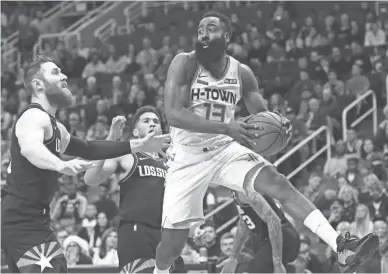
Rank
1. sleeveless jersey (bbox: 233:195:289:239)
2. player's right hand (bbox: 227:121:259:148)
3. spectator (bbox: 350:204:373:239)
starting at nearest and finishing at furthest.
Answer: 1. player's right hand (bbox: 227:121:259:148)
2. sleeveless jersey (bbox: 233:195:289:239)
3. spectator (bbox: 350:204:373:239)

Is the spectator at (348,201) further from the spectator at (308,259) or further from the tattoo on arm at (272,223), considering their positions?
the tattoo on arm at (272,223)

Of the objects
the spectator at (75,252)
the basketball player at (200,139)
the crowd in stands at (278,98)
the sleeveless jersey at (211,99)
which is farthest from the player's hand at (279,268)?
the spectator at (75,252)

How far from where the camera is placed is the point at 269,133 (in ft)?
20.3

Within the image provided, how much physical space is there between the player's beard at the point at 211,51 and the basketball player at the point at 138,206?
3.83 feet

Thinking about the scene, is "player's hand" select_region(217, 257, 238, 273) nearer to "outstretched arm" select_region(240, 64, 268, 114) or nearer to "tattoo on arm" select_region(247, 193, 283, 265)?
"tattoo on arm" select_region(247, 193, 283, 265)

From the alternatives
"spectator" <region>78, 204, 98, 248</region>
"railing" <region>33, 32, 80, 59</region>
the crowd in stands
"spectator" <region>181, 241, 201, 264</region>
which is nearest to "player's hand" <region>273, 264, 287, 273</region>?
the crowd in stands

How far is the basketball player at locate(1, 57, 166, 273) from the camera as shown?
562 cm

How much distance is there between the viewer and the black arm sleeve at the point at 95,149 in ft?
20.5

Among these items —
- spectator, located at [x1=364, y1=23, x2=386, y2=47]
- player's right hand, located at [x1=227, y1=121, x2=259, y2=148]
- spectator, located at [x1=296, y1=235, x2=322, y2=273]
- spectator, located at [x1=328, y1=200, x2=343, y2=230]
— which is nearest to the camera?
player's right hand, located at [x1=227, y1=121, x2=259, y2=148]

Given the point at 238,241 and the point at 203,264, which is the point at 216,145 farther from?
the point at 203,264

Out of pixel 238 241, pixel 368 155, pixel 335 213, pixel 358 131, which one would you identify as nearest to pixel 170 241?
pixel 238 241

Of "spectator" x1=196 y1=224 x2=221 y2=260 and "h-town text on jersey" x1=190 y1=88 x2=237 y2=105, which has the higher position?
"h-town text on jersey" x1=190 y1=88 x2=237 y2=105

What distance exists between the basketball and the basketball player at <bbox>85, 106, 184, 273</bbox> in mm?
1312

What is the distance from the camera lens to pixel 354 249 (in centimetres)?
563
